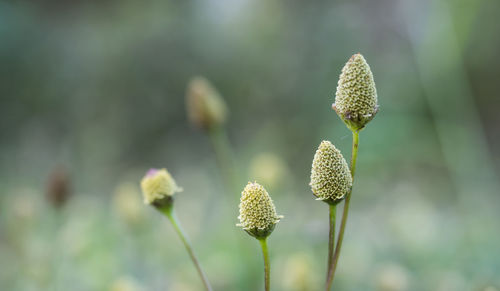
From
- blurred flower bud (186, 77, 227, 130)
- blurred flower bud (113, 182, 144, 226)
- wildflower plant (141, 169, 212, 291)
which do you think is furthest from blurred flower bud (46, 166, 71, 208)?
wildflower plant (141, 169, 212, 291)

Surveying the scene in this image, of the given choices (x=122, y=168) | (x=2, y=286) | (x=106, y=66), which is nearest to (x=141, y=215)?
(x=2, y=286)

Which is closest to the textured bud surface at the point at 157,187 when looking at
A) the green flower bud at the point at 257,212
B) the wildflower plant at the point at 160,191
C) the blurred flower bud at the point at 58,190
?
the wildflower plant at the point at 160,191

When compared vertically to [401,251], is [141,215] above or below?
above

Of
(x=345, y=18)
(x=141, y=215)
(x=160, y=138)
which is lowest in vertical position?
(x=141, y=215)

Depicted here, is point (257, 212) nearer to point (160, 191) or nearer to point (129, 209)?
point (160, 191)

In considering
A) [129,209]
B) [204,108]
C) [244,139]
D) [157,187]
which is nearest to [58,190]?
[129,209]

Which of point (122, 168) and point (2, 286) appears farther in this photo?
point (122, 168)

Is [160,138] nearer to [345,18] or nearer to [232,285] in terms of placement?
[345,18]

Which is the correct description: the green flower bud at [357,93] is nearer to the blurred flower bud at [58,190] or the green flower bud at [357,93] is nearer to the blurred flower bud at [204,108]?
the blurred flower bud at [204,108]
